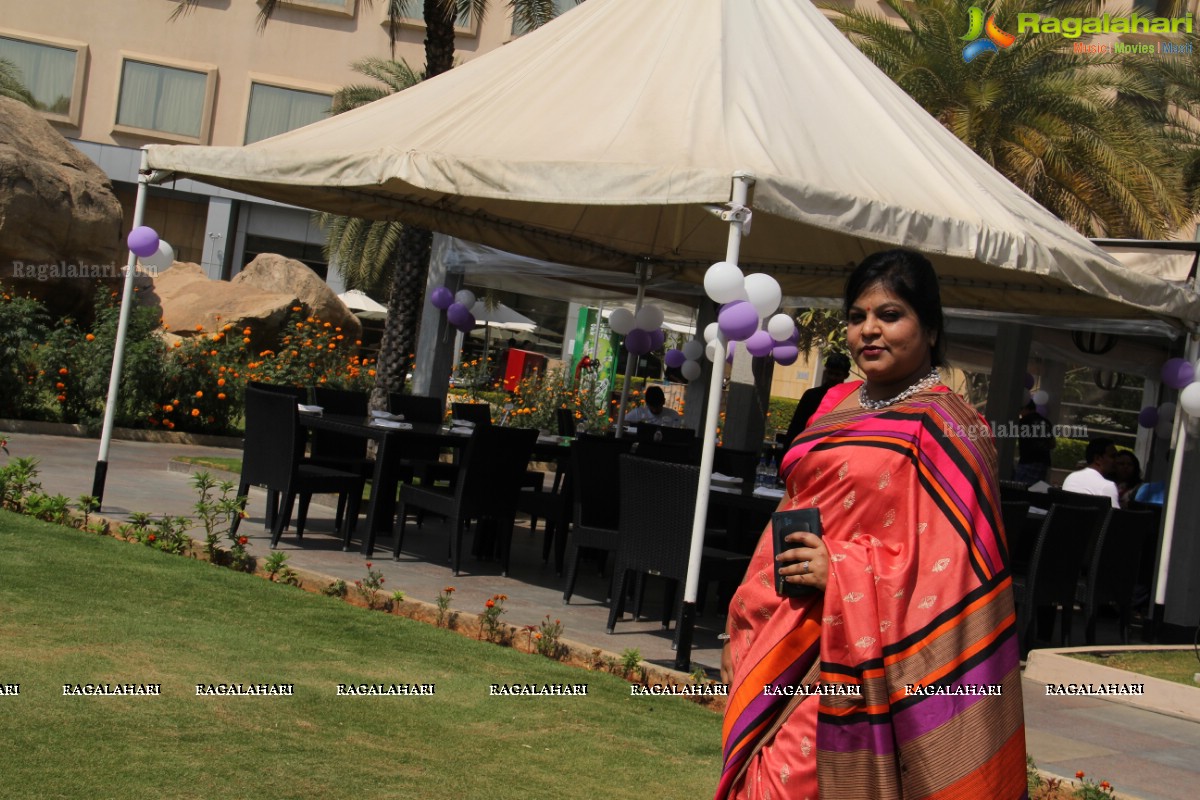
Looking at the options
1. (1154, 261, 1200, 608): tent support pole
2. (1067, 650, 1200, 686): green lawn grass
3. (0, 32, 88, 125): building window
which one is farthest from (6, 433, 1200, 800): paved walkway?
(0, 32, 88, 125): building window

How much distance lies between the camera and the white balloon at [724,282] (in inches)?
251

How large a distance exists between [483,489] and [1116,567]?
4383mm

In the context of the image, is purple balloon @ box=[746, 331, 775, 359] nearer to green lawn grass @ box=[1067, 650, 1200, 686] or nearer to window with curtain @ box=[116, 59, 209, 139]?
green lawn grass @ box=[1067, 650, 1200, 686]

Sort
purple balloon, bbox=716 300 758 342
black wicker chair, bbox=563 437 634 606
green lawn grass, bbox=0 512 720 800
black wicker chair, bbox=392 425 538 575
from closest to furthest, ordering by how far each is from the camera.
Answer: green lawn grass, bbox=0 512 720 800 < purple balloon, bbox=716 300 758 342 < black wicker chair, bbox=563 437 634 606 < black wicker chair, bbox=392 425 538 575

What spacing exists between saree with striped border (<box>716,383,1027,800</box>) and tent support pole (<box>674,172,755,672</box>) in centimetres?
346

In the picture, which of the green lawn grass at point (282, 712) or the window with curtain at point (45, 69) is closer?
the green lawn grass at point (282, 712)

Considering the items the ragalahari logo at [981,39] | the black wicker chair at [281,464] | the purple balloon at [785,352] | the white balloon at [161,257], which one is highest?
the ragalahari logo at [981,39]

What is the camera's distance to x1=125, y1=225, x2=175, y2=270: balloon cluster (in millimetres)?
8859

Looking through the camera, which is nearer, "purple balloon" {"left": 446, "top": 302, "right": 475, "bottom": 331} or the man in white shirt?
the man in white shirt

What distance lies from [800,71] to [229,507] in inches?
174

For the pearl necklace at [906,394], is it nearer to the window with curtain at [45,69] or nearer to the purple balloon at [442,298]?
the purple balloon at [442,298]

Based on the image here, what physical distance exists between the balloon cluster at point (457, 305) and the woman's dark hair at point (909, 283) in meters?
11.3

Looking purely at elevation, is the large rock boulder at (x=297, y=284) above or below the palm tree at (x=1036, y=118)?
below

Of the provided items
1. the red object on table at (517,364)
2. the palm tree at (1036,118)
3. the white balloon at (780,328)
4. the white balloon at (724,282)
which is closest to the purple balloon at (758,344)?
the white balloon at (780,328)
